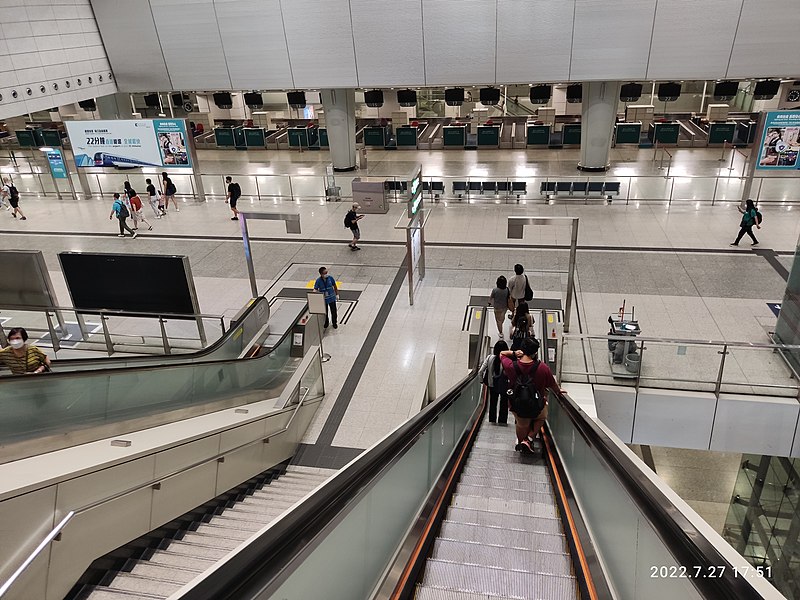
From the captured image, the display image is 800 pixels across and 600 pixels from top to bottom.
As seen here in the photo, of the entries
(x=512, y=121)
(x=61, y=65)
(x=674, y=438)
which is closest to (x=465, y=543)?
(x=674, y=438)

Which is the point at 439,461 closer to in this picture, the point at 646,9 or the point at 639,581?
the point at 639,581

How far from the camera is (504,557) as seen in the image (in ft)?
12.1

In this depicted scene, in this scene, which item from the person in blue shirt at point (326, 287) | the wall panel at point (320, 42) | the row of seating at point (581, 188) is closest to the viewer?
the person in blue shirt at point (326, 287)

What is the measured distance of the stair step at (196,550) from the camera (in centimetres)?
425

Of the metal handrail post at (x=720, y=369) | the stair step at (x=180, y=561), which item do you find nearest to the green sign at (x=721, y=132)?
the metal handrail post at (x=720, y=369)

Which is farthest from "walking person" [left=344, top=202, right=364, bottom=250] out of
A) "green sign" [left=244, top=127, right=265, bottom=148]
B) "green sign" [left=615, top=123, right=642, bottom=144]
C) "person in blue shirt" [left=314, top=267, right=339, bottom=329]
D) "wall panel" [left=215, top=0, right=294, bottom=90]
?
"green sign" [left=615, top=123, right=642, bottom=144]

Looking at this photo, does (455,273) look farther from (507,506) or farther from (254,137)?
(254,137)

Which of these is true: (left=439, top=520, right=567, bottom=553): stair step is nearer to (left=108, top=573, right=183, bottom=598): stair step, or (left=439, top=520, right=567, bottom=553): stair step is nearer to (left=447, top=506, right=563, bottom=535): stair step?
(left=447, top=506, right=563, bottom=535): stair step

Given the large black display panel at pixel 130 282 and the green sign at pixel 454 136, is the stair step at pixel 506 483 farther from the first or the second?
the green sign at pixel 454 136

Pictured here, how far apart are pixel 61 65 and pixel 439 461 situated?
64.3ft

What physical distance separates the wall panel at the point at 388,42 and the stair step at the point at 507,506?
1657 cm

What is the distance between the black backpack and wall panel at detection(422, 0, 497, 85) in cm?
1504

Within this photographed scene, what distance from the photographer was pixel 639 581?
8.00 ft

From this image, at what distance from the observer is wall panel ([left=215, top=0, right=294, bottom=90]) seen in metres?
18.5
